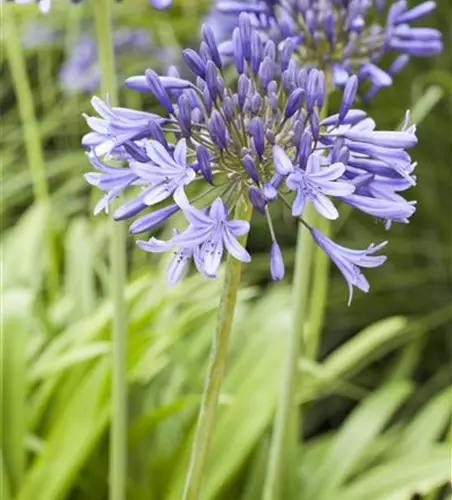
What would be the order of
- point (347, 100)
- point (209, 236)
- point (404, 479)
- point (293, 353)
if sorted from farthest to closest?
1. point (404, 479)
2. point (293, 353)
3. point (347, 100)
4. point (209, 236)

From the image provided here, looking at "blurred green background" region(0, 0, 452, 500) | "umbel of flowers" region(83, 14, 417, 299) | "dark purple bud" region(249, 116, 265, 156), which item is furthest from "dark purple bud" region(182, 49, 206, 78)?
"blurred green background" region(0, 0, 452, 500)

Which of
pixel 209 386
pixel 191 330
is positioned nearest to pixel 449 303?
pixel 191 330

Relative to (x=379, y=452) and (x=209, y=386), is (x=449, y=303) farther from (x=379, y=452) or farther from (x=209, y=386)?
(x=209, y=386)

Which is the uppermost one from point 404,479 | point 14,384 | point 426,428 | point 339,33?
point 339,33

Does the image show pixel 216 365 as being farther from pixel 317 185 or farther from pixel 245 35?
pixel 245 35

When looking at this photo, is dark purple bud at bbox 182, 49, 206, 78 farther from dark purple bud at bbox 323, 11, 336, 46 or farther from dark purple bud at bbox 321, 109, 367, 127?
dark purple bud at bbox 323, 11, 336, 46

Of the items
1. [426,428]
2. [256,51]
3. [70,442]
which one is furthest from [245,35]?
[426,428]
